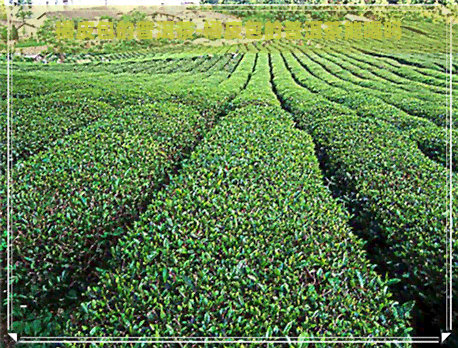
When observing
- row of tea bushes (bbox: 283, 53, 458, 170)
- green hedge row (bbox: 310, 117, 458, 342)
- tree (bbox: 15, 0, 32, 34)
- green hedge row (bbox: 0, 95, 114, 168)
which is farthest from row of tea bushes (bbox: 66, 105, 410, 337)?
tree (bbox: 15, 0, 32, 34)

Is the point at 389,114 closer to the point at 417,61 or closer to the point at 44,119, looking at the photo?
the point at 44,119

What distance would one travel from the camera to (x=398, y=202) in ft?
11.2

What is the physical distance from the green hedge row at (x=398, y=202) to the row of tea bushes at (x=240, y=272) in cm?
41

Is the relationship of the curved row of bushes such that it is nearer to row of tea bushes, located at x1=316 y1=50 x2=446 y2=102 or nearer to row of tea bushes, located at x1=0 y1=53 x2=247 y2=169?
row of tea bushes, located at x1=0 y1=53 x2=247 y2=169

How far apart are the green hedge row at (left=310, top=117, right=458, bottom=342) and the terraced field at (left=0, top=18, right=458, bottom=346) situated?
18 mm

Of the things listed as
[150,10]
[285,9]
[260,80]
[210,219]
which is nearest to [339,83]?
[260,80]

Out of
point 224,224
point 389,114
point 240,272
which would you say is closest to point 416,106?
point 389,114

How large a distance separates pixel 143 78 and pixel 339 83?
6.80 meters

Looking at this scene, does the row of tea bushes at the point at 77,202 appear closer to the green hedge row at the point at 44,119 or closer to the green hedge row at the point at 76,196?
the green hedge row at the point at 76,196

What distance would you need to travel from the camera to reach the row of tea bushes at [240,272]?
6.60ft

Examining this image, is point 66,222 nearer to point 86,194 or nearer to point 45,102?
point 86,194

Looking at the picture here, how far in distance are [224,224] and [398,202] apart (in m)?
1.80

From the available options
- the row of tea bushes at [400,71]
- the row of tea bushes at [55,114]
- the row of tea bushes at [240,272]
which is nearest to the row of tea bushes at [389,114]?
the row of tea bushes at [400,71]

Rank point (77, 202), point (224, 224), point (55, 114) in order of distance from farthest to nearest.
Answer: point (55, 114) < point (77, 202) < point (224, 224)
